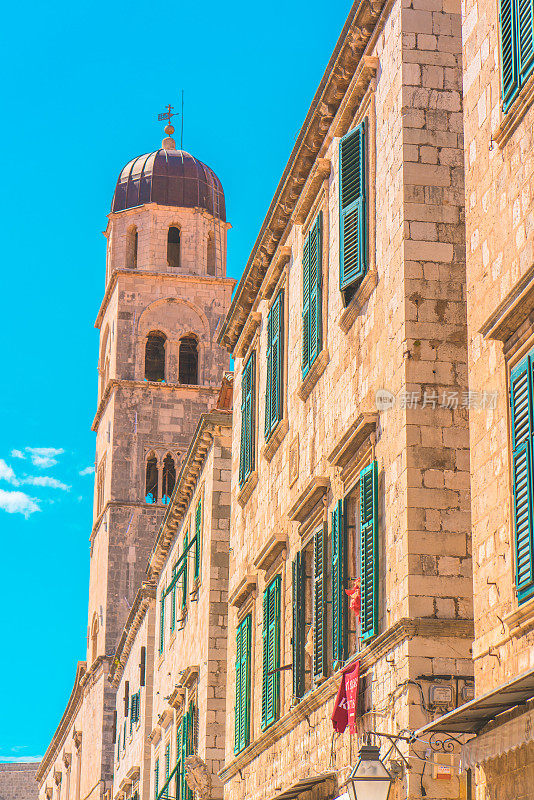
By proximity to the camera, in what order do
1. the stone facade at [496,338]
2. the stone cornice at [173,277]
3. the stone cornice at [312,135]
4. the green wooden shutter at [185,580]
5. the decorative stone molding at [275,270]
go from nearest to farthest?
the stone facade at [496,338] → the stone cornice at [312,135] → the decorative stone molding at [275,270] → the green wooden shutter at [185,580] → the stone cornice at [173,277]

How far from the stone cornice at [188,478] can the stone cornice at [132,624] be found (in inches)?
26.2

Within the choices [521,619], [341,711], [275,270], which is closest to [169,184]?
[275,270]

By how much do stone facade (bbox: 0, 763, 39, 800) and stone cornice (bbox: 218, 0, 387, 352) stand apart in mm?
67816

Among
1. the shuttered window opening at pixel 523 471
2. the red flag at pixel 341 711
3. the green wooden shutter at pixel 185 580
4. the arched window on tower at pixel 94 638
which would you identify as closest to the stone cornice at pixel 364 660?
the red flag at pixel 341 711

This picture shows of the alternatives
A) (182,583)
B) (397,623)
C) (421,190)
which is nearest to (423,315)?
(421,190)

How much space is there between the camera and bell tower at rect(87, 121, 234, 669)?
174 ft

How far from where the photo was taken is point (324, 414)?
16766mm

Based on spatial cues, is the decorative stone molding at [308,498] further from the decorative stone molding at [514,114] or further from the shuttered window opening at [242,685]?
the decorative stone molding at [514,114]

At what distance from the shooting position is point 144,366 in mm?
54500

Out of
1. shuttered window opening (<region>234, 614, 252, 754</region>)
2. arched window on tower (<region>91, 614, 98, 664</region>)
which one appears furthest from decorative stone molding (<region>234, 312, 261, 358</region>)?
arched window on tower (<region>91, 614, 98, 664</region>)

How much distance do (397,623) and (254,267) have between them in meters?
9.81

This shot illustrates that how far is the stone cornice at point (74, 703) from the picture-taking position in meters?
51.4

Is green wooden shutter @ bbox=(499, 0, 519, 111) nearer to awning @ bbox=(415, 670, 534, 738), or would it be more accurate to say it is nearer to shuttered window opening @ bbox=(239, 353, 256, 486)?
Answer: awning @ bbox=(415, 670, 534, 738)

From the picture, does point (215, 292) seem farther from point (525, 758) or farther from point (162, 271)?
point (525, 758)
